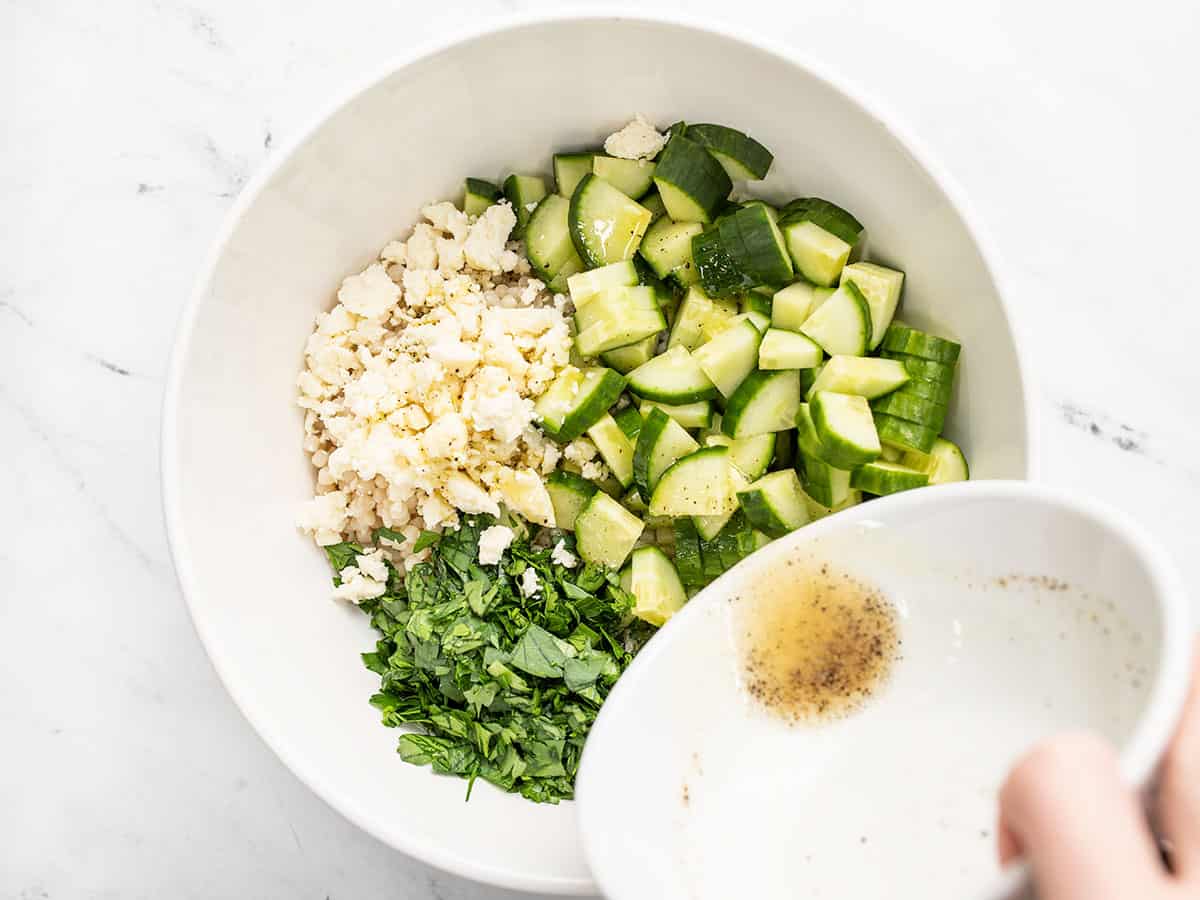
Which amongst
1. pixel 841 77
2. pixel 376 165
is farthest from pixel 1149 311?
pixel 376 165

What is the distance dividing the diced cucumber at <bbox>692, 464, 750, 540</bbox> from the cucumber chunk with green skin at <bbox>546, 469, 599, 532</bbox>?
0.18m

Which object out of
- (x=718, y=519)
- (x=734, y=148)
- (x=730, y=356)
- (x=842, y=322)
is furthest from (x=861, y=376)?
(x=734, y=148)

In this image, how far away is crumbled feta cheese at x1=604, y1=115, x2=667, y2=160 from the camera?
66.2 inches

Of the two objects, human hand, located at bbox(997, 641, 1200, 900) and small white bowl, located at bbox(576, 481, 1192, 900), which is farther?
small white bowl, located at bbox(576, 481, 1192, 900)

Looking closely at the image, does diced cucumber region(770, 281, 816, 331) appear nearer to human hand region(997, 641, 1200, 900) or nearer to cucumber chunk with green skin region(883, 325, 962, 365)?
cucumber chunk with green skin region(883, 325, 962, 365)

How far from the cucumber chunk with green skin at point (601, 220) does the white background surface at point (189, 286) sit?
41 centimetres

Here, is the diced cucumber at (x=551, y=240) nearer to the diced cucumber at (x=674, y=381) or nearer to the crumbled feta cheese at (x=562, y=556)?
the diced cucumber at (x=674, y=381)

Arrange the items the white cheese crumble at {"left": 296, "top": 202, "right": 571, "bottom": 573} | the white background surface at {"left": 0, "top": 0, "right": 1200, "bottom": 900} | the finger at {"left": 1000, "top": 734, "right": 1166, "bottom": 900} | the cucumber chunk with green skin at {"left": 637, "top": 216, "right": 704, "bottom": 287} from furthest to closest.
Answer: the white background surface at {"left": 0, "top": 0, "right": 1200, "bottom": 900} < the cucumber chunk with green skin at {"left": 637, "top": 216, "right": 704, "bottom": 287} < the white cheese crumble at {"left": 296, "top": 202, "right": 571, "bottom": 573} < the finger at {"left": 1000, "top": 734, "right": 1166, "bottom": 900}

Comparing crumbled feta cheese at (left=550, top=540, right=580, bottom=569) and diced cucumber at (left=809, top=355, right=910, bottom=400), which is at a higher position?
diced cucumber at (left=809, top=355, right=910, bottom=400)

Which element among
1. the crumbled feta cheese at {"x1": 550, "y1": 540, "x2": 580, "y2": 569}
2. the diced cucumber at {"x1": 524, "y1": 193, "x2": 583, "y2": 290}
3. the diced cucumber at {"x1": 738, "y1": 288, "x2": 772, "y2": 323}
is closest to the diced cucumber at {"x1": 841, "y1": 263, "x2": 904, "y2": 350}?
the diced cucumber at {"x1": 738, "y1": 288, "x2": 772, "y2": 323}

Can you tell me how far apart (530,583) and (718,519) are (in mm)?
309

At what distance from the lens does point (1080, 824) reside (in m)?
0.92

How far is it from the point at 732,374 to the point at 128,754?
130 centimetres

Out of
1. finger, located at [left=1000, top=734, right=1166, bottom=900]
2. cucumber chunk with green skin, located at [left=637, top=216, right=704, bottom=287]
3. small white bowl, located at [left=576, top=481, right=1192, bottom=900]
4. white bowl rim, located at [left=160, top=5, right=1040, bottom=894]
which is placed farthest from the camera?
cucumber chunk with green skin, located at [left=637, top=216, right=704, bottom=287]
